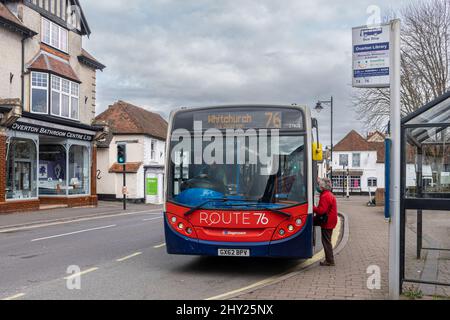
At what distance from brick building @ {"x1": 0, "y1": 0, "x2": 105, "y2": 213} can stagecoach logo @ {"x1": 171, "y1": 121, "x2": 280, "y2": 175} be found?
15.2 m

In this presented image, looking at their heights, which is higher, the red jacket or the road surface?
the red jacket

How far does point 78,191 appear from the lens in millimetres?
29031

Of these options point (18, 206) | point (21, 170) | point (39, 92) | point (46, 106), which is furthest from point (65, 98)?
point (18, 206)

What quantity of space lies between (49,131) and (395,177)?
22091mm

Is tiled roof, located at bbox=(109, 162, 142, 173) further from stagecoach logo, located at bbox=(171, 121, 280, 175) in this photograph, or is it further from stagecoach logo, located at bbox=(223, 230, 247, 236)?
stagecoach logo, located at bbox=(223, 230, 247, 236)

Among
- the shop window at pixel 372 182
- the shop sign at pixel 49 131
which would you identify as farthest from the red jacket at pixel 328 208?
the shop window at pixel 372 182

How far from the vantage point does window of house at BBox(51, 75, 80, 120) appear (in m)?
26.2

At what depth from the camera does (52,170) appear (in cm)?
2825

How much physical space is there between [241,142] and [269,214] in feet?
4.37

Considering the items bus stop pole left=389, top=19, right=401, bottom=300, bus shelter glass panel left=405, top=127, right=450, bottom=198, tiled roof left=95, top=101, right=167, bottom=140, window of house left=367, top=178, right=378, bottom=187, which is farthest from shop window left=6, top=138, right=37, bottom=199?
window of house left=367, top=178, right=378, bottom=187

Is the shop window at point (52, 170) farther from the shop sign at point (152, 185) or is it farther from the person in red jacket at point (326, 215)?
the person in red jacket at point (326, 215)

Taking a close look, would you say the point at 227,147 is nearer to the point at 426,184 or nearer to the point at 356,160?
the point at 426,184

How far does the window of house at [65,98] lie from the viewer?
26181mm
